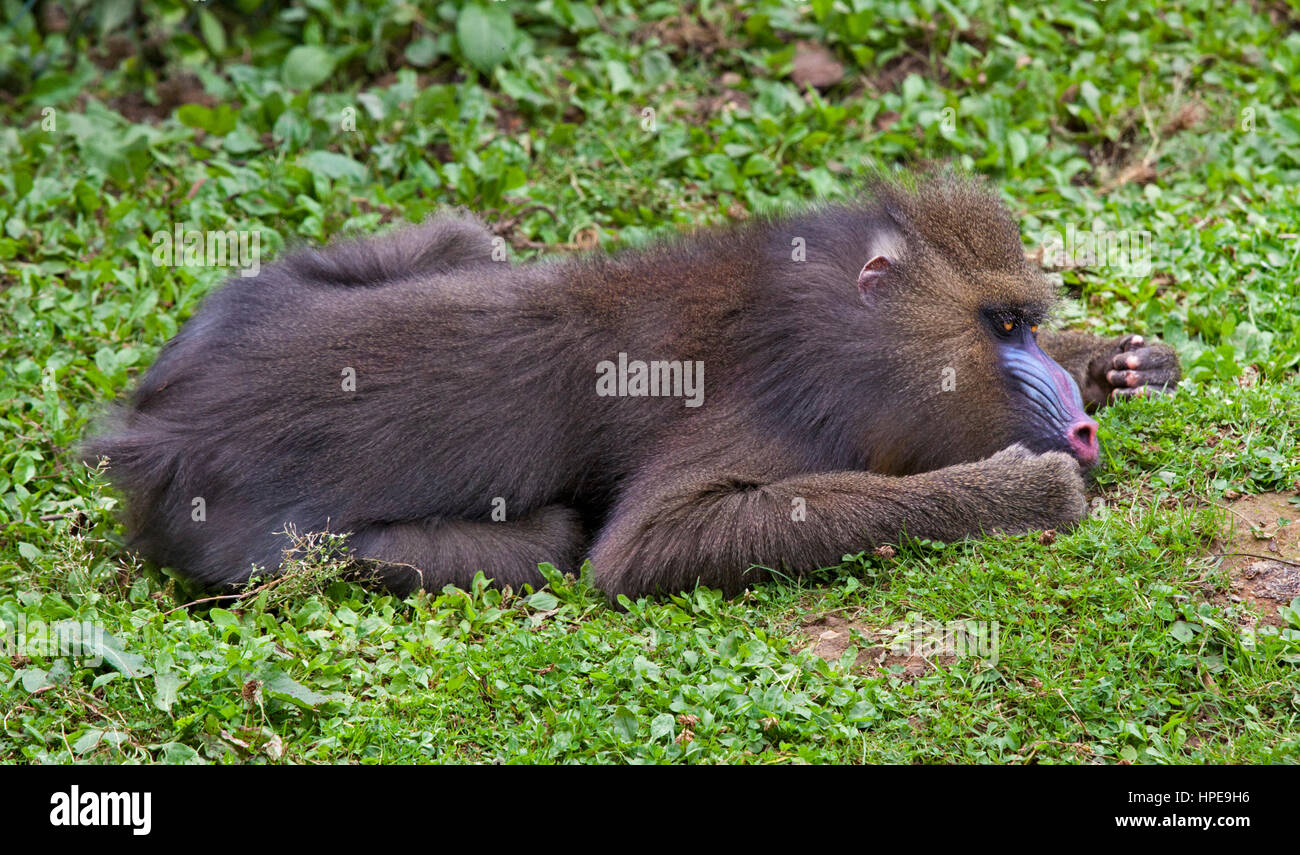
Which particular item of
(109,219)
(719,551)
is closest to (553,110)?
(109,219)

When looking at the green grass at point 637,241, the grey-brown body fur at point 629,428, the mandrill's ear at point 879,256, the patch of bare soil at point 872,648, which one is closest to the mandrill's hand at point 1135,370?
the green grass at point 637,241

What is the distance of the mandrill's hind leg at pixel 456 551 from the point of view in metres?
6.45

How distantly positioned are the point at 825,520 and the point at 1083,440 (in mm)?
1261

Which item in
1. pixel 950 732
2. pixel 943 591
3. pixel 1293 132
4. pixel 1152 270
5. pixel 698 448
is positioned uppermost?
pixel 1293 132

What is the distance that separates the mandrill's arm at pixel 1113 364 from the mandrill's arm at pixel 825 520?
3.87 ft

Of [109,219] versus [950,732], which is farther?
[109,219]

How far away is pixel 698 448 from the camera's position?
6.49 metres

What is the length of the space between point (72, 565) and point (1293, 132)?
7675 millimetres

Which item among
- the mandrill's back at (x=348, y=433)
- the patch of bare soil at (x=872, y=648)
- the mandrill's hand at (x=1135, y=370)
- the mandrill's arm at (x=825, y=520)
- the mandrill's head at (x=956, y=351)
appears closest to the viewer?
the patch of bare soil at (x=872, y=648)

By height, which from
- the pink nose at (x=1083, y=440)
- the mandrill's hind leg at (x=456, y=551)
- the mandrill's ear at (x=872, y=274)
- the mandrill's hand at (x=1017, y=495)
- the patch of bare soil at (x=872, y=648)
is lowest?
the patch of bare soil at (x=872, y=648)

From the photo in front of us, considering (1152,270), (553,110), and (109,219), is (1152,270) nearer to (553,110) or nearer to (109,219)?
(553,110)

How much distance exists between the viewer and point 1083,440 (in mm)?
6426

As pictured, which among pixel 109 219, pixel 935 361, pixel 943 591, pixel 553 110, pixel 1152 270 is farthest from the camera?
pixel 553 110

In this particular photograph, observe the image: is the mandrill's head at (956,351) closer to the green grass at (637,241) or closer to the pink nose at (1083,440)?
the pink nose at (1083,440)
